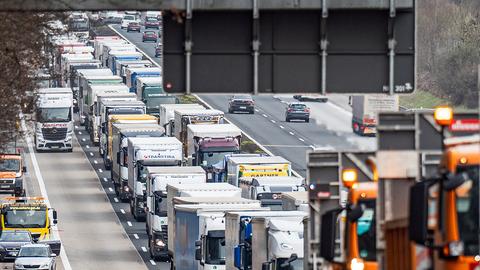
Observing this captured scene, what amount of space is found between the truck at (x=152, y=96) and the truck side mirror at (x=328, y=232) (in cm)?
7049

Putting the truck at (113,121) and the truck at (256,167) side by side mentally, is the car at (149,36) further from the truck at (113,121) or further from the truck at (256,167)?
the truck at (256,167)

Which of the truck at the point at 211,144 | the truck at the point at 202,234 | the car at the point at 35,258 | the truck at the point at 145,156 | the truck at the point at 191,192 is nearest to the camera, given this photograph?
the truck at the point at 202,234

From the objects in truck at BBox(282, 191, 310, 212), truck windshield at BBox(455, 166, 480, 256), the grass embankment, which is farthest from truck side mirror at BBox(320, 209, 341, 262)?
the grass embankment

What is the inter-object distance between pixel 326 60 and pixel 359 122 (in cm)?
686

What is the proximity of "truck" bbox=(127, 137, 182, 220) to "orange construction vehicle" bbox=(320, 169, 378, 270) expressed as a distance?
4337 cm

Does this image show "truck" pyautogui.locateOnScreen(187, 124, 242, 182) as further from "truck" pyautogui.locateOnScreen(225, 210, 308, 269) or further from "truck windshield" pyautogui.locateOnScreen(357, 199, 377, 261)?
"truck windshield" pyautogui.locateOnScreen(357, 199, 377, 261)

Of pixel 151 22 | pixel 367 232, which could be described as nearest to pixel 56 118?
pixel 151 22

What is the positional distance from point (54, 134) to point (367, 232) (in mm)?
68787

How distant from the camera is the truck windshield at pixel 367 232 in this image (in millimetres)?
24172

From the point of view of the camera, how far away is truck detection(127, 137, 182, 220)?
6900 centimetres

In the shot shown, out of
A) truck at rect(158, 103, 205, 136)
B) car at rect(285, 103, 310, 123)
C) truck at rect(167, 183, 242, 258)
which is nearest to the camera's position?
truck at rect(167, 183, 242, 258)

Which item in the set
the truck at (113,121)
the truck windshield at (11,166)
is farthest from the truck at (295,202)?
the truck windshield at (11,166)

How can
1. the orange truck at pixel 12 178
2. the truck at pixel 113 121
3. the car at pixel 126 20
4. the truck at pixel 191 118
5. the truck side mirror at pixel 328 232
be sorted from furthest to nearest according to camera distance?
1. the car at pixel 126 20
2. the truck at pixel 113 121
3. the orange truck at pixel 12 178
4. the truck at pixel 191 118
5. the truck side mirror at pixel 328 232

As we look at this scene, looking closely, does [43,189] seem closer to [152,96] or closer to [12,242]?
[152,96]
